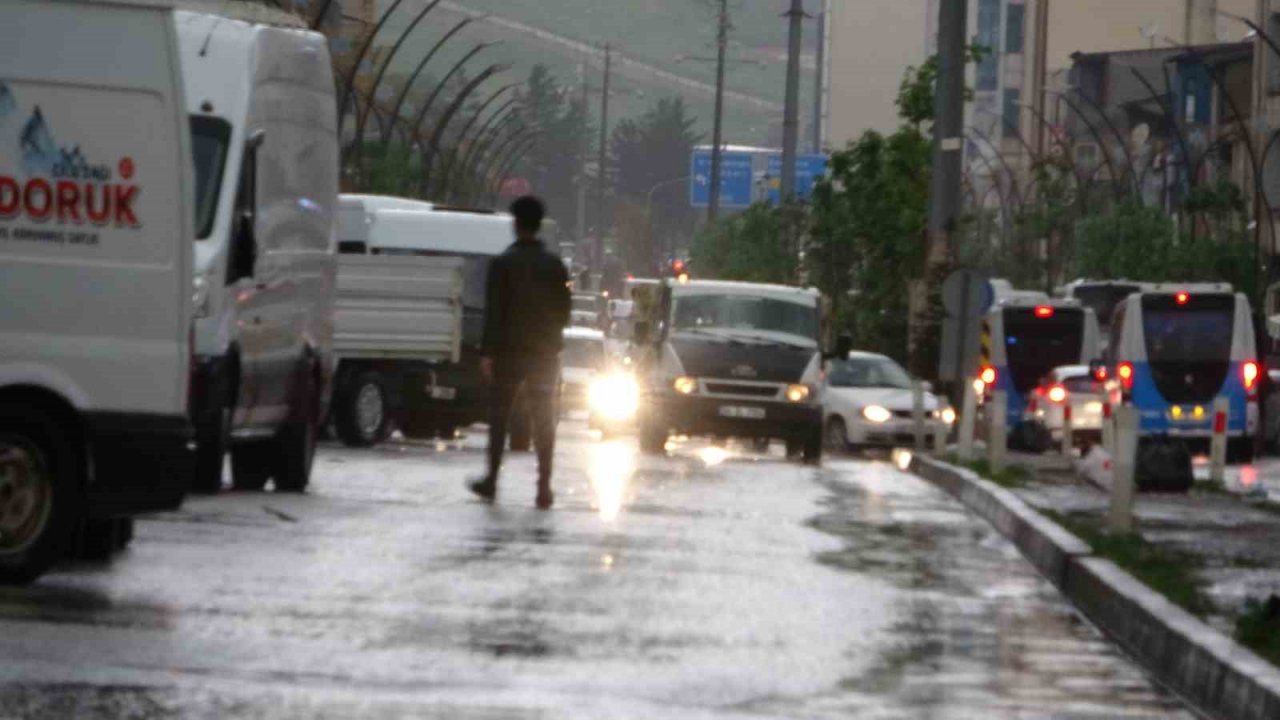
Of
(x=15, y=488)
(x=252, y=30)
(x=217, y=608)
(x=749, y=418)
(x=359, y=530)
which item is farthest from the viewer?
(x=749, y=418)

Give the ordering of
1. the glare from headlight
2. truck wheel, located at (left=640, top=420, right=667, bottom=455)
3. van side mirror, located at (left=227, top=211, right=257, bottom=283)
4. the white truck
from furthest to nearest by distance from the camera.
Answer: the glare from headlight, truck wheel, located at (left=640, top=420, right=667, bottom=455), the white truck, van side mirror, located at (left=227, top=211, right=257, bottom=283)

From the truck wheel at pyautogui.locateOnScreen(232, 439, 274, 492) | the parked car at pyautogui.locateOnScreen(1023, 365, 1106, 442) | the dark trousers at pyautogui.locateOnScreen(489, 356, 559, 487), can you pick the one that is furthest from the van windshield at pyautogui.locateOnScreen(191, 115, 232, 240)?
the parked car at pyautogui.locateOnScreen(1023, 365, 1106, 442)

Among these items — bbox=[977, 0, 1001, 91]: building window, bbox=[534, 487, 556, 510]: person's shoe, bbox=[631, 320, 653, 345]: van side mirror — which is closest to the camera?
bbox=[534, 487, 556, 510]: person's shoe

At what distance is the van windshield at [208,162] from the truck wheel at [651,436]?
1728cm

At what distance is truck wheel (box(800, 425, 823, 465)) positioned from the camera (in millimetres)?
36031

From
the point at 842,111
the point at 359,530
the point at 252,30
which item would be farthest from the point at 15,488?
the point at 842,111

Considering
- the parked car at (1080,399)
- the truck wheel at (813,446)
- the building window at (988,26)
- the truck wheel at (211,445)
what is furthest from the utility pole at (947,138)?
the building window at (988,26)

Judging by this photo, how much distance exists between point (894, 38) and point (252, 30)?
473 feet

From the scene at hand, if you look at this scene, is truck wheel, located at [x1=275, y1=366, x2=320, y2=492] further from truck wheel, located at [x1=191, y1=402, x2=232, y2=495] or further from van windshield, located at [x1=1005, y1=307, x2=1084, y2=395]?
van windshield, located at [x1=1005, y1=307, x2=1084, y2=395]

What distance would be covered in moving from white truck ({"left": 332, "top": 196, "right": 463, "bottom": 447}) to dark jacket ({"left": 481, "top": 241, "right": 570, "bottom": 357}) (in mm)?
11812

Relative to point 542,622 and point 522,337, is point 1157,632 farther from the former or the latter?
point 522,337

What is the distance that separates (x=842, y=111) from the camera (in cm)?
16075

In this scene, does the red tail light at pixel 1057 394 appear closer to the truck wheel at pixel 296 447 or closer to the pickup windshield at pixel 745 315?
the pickup windshield at pixel 745 315

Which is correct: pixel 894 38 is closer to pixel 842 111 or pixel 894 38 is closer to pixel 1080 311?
pixel 842 111
